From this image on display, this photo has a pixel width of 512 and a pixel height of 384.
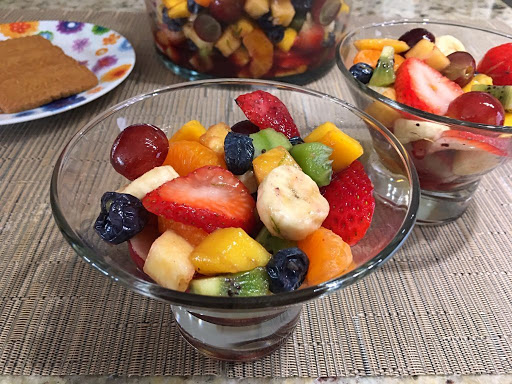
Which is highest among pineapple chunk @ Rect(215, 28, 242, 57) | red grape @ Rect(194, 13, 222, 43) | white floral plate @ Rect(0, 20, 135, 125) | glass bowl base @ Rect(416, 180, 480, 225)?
red grape @ Rect(194, 13, 222, 43)

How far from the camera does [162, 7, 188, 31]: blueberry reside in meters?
1.16

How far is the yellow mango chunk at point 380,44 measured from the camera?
1012 mm

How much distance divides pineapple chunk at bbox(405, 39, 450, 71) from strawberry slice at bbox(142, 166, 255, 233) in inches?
20.8

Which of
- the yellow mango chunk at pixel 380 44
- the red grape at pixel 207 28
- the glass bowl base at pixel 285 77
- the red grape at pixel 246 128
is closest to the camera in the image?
the red grape at pixel 246 128

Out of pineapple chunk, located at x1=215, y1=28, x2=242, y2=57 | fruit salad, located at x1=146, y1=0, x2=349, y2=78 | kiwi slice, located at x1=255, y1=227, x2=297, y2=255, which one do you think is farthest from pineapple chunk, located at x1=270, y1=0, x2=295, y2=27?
kiwi slice, located at x1=255, y1=227, x2=297, y2=255

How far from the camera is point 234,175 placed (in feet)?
2.29

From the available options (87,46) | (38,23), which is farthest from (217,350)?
(38,23)

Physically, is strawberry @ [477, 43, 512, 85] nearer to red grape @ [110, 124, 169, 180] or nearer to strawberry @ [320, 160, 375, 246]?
strawberry @ [320, 160, 375, 246]

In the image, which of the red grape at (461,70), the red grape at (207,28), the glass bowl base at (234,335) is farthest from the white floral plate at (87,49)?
the red grape at (461,70)

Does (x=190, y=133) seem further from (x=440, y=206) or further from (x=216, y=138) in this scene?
(x=440, y=206)

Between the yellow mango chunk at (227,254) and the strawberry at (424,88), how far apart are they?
0.46 metres

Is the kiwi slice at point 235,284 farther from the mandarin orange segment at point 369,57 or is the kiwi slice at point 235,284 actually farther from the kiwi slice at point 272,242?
the mandarin orange segment at point 369,57

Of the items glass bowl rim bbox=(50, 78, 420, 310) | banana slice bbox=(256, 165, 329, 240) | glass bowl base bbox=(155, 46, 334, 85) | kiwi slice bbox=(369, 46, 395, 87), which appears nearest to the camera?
glass bowl rim bbox=(50, 78, 420, 310)

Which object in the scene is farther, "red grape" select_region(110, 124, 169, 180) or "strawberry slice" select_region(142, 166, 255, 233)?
"red grape" select_region(110, 124, 169, 180)
